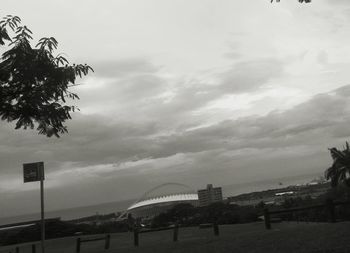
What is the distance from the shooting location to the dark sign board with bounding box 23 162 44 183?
13.5 metres

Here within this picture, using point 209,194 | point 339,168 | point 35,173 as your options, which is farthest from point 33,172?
point 209,194

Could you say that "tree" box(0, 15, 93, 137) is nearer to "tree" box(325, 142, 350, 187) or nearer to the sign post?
the sign post

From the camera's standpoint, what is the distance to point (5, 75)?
9391mm

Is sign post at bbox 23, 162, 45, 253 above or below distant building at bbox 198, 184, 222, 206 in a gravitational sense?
below

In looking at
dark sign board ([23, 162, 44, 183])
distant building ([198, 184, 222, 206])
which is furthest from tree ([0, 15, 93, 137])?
distant building ([198, 184, 222, 206])

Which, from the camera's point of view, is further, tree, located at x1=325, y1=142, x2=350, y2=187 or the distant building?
the distant building

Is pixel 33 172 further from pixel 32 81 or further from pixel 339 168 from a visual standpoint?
pixel 339 168

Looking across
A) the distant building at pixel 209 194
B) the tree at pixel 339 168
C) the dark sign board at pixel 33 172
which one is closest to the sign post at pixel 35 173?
the dark sign board at pixel 33 172

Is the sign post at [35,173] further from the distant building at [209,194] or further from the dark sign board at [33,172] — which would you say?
the distant building at [209,194]

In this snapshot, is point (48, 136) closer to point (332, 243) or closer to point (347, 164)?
point (332, 243)

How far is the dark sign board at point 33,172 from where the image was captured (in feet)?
44.4

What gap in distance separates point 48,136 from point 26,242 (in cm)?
2523

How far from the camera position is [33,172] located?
13633mm

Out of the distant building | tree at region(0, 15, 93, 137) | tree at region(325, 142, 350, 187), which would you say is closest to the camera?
tree at region(0, 15, 93, 137)
